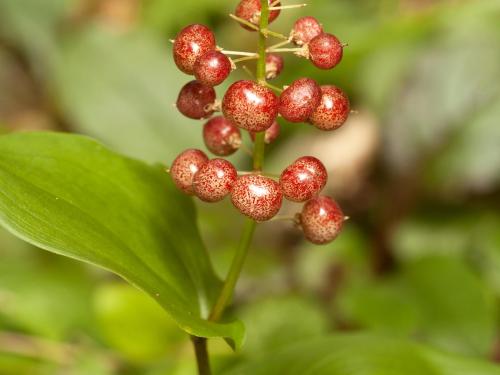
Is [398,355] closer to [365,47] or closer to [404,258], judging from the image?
[404,258]

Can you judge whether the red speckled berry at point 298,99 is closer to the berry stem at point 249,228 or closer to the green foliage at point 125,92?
the berry stem at point 249,228

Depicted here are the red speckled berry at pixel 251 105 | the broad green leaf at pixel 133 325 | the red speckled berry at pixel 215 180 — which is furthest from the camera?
the broad green leaf at pixel 133 325

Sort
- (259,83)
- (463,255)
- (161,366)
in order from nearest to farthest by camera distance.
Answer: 1. (259,83)
2. (161,366)
3. (463,255)

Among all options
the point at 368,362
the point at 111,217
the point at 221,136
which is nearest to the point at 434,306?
the point at 368,362

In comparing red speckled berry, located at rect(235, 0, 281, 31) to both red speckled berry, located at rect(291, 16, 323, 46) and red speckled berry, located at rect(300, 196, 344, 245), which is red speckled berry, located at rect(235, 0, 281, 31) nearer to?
red speckled berry, located at rect(291, 16, 323, 46)

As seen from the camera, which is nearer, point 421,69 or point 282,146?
point 421,69

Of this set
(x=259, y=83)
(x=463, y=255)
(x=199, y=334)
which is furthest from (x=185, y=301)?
(x=463, y=255)

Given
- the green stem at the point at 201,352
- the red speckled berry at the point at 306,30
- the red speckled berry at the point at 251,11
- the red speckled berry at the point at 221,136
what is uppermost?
the red speckled berry at the point at 251,11

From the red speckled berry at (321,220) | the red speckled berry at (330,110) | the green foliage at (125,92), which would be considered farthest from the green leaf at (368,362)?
the green foliage at (125,92)

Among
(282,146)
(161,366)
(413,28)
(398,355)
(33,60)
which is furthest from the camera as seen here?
(33,60)
